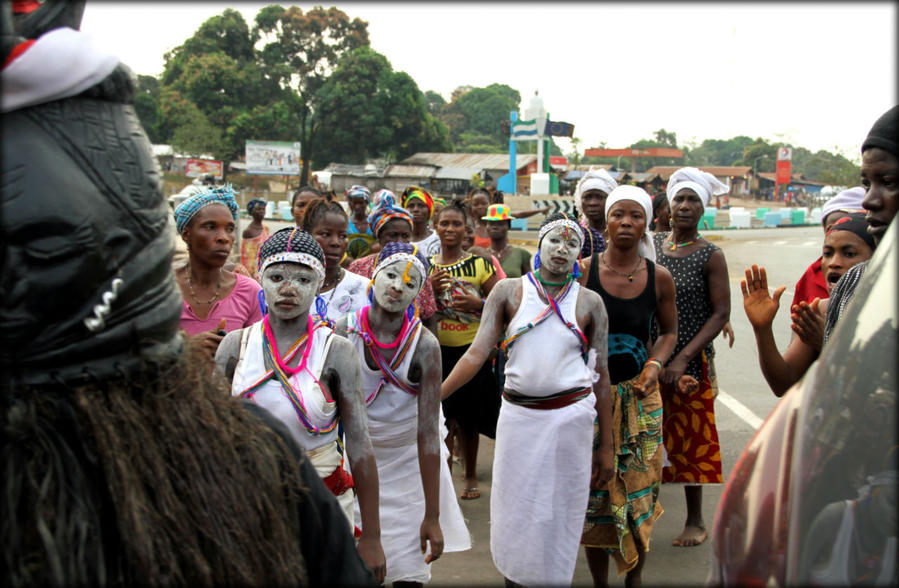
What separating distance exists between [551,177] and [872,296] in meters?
31.8

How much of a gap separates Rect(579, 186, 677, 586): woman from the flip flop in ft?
4.57

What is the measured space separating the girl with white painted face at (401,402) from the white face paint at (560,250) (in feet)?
2.20

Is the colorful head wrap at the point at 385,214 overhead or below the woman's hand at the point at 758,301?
overhead

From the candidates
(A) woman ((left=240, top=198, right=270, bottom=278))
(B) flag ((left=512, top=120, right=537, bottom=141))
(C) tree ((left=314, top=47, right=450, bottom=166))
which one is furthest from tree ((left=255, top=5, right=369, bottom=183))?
(A) woman ((left=240, top=198, right=270, bottom=278))

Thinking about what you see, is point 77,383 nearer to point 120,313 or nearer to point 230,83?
point 120,313

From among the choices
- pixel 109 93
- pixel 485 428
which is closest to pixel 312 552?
pixel 109 93

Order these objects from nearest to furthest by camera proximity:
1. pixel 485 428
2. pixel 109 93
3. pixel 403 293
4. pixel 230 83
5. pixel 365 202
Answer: pixel 109 93, pixel 403 293, pixel 485 428, pixel 365 202, pixel 230 83

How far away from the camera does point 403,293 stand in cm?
358

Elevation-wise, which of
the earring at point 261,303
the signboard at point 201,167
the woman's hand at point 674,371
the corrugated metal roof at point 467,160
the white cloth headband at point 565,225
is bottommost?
the woman's hand at point 674,371

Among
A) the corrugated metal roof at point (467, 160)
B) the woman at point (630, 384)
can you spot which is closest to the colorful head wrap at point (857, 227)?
the woman at point (630, 384)

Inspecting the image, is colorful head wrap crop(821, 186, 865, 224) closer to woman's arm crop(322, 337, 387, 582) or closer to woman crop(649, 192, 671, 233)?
woman crop(649, 192, 671, 233)

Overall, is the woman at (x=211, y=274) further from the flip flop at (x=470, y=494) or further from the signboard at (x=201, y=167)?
the signboard at (x=201, y=167)

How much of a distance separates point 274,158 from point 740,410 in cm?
4110

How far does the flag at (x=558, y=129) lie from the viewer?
3459 cm
